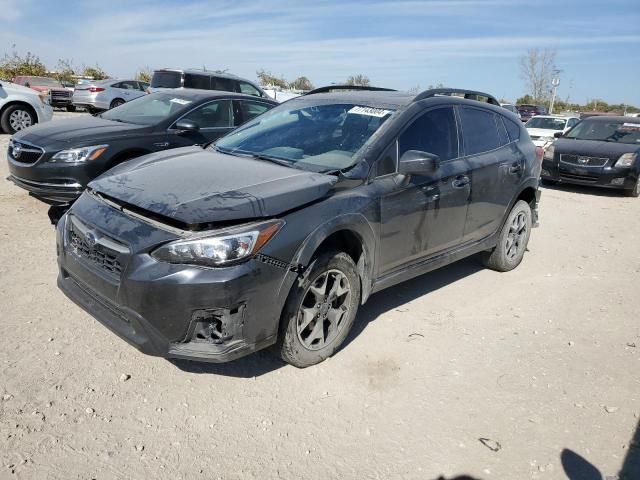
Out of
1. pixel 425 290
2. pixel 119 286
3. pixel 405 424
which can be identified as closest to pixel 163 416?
pixel 119 286

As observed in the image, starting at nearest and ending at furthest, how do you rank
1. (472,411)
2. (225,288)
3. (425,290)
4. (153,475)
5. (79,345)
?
(153,475), (225,288), (472,411), (79,345), (425,290)

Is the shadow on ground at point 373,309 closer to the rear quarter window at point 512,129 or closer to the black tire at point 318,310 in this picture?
the black tire at point 318,310

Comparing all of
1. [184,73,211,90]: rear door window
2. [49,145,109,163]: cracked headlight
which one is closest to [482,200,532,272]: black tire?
[49,145,109,163]: cracked headlight

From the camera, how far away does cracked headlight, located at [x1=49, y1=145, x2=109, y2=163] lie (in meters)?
5.46

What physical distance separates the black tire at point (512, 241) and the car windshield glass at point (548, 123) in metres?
13.5

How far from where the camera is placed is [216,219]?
Answer: 2.72 meters

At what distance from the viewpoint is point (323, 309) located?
3.27 metres

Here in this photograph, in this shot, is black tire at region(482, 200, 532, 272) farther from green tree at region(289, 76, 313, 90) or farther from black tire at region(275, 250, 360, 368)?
green tree at region(289, 76, 313, 90)

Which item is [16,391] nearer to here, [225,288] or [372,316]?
[225,288]

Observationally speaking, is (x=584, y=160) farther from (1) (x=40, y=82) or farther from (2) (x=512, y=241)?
(1) (x=40, y=82)

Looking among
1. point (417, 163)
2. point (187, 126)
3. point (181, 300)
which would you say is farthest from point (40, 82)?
point (181, 300)

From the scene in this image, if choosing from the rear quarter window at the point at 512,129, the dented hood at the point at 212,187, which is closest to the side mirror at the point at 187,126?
the dented hood at the point at 212,187

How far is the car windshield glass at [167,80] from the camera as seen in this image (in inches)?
507

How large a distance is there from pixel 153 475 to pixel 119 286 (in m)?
0.96
